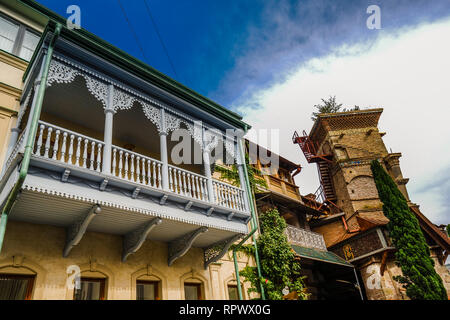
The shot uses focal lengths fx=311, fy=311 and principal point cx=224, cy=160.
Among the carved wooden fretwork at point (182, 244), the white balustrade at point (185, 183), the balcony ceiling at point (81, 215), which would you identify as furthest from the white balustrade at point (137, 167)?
the carved wooden fretwork at point (182, 244)

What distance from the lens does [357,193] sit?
19203 millimetres

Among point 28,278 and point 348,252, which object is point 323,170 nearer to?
point 348,252

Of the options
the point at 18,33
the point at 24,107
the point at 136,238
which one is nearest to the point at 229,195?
the point at 136,238

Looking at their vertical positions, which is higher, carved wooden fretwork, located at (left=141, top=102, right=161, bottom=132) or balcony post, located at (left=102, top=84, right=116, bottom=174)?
carved wooden fretwork, located at (left=141, top=102, right=161, bottom=132)

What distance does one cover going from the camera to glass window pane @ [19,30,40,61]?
8.73 meters

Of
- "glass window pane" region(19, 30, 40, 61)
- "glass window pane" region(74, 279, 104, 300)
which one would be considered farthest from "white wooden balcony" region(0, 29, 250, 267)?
"glass window pane" region(19, 30, 40, 61)

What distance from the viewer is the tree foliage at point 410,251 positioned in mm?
12000

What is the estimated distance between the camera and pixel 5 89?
25.5 feet

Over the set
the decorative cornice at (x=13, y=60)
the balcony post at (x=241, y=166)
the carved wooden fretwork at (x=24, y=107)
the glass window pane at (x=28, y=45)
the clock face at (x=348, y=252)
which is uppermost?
the glass window pane at (x=28, y=45)

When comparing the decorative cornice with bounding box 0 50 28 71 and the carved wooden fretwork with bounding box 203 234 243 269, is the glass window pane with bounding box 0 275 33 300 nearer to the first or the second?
the carved wooden fretwork with bounding box 203 234 243 269

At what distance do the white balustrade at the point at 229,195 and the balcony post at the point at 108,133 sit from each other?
3.16m

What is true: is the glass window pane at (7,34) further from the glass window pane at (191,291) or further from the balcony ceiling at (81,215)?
the glass window pane at (191,291)

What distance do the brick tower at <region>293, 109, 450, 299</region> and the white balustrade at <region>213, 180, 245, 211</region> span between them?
9295 mm

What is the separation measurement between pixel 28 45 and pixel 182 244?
722 centimetres
